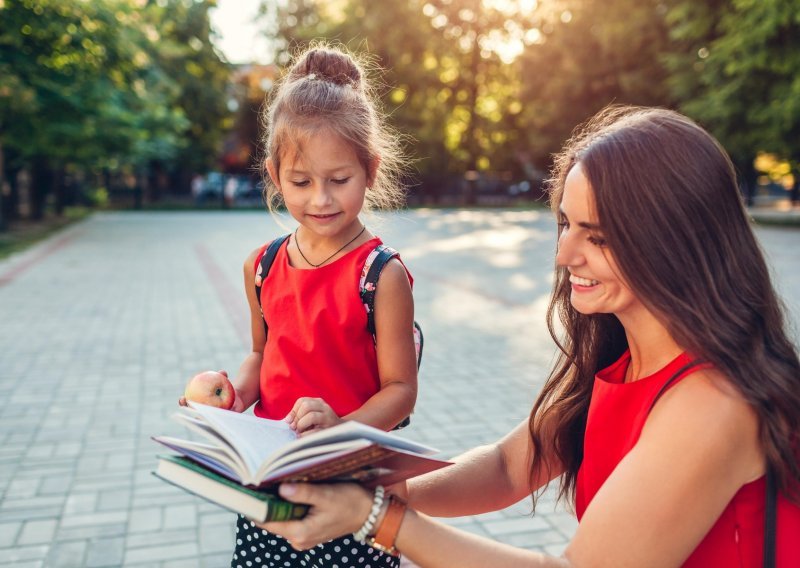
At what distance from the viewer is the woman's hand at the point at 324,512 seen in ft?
3.81

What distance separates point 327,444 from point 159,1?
3000 cm

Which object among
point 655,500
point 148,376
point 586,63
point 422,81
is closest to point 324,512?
point 655,500

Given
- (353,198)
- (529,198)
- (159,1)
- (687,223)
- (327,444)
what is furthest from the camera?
(529,198)

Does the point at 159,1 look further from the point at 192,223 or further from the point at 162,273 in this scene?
the point at 162,273

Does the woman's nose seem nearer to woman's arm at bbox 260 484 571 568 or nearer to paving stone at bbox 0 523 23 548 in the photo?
woman's arm at bbox 260 484 571 568

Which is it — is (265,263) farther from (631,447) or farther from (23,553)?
(23,553)

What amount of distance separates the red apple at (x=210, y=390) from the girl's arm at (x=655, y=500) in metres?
0.57

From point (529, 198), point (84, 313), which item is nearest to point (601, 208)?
point (84, 313)

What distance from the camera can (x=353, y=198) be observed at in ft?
5.59

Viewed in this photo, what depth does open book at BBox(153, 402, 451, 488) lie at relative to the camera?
3.57 ft

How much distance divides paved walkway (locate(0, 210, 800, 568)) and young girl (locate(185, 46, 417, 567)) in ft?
1.24

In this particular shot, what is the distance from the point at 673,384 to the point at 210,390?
1003mm

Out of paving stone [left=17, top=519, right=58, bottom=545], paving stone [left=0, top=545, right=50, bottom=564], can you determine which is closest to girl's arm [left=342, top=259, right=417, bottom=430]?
paving stone [left=0, top=545, right=50, bottom=564]

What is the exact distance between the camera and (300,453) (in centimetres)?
109
